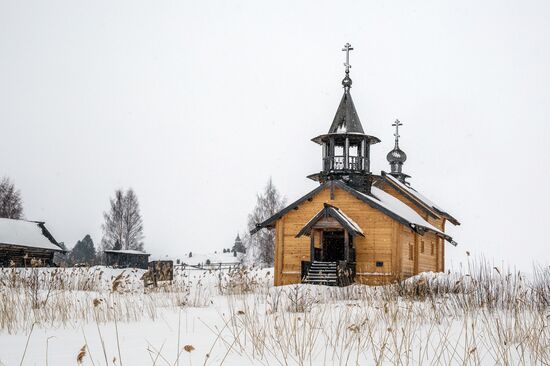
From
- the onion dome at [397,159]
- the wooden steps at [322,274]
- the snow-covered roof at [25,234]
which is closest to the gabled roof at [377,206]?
the wooden steps at [322,274]

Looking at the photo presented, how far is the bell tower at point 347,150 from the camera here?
2405 centimetres

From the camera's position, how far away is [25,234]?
3894 cm

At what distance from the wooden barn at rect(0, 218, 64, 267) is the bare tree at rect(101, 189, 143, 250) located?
1017 cm

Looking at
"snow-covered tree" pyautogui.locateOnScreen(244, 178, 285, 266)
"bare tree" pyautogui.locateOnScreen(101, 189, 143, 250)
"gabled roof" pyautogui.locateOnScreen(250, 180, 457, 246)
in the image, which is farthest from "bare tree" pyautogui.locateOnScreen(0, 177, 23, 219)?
"gabled roof" pyautogui.locateOnScreen(250, 180, 457, 246)

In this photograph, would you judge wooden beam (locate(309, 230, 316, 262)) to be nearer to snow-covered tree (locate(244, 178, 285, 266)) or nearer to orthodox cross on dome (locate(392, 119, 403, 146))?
orthodox cross on dome (locate(392, 119, 403, 146))

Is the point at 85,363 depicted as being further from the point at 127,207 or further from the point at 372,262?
the point at 127,207

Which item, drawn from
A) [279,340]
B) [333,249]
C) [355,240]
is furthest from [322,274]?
[279,340]

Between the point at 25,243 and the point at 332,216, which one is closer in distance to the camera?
the point at 332,216

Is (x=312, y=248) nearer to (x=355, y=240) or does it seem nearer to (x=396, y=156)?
(x=355, y=240)

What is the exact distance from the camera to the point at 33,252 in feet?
126

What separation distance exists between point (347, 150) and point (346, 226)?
14.9 feet

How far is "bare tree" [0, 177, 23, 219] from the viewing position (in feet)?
173

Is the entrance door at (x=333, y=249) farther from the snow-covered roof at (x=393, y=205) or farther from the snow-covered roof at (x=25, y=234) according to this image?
the snow-covered roof at (x=25, y=234)

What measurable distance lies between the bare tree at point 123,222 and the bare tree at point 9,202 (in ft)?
29.5
